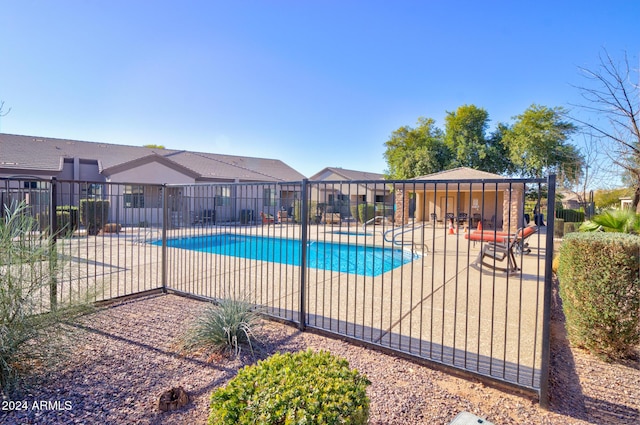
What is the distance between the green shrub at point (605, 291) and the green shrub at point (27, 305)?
17.0ft

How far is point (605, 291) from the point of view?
3.38 m

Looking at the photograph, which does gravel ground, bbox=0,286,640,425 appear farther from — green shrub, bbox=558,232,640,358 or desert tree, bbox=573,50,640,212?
desert tree, bbox=573,50,640,212

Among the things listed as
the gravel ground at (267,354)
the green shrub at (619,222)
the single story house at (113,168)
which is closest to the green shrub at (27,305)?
the gravel ground at (267,354)

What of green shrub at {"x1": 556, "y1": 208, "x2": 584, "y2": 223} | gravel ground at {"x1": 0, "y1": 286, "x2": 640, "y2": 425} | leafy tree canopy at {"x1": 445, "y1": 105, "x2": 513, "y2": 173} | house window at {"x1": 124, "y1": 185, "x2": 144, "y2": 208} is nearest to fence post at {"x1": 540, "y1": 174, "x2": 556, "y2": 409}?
gravel ground at {"x1": 0, "y1": 286, "x2": 640, "y2": 425}

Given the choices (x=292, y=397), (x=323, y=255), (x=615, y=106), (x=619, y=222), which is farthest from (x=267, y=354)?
(x=615, y=106)

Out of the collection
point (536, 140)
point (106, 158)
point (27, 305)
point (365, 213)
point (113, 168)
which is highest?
point (536, 140)

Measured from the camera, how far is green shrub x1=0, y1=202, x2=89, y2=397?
2.73m

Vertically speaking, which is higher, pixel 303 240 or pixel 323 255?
pixel 303 240

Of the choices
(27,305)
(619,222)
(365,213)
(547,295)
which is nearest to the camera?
(547,295)

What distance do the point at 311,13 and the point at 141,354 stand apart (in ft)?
34.6

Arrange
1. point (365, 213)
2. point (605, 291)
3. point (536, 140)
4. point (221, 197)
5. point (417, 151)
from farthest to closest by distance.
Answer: point (417, 151)
point (536, 140)
point (221, 197)
point (365, 213)
point (605, 291)

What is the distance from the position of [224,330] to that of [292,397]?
87.4 inches

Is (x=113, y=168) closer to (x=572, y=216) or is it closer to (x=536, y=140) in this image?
(x=572, y=216)

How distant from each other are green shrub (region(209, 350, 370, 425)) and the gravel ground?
84 cm
